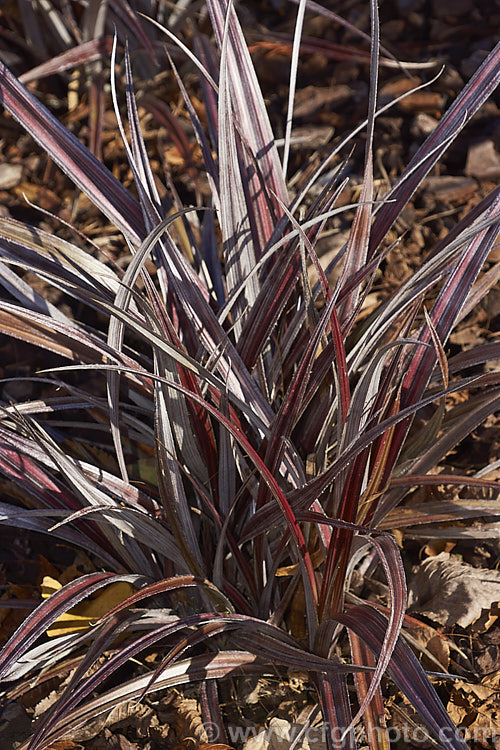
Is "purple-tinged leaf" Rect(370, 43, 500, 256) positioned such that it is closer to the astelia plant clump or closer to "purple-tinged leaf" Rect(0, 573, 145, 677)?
the astelia plant clump

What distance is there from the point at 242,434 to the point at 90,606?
1.54 feet

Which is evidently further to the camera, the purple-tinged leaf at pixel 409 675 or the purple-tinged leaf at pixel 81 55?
the purple-tinged leaf at pixel 81 55

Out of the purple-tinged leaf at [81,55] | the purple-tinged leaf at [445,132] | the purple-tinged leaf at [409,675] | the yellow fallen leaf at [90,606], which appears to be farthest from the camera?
the purple-tinged leaf at [81,55]

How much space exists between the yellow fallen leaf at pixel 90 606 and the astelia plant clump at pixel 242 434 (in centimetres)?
2

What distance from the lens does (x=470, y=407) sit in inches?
42.3

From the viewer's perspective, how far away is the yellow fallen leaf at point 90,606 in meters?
1.09

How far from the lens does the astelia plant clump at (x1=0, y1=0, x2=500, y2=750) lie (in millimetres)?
872

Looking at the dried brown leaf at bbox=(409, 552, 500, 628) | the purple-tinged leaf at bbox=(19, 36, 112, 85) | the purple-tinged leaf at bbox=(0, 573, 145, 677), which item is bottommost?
the dried brown leaf at bbox=(409, 552, 500, 628)

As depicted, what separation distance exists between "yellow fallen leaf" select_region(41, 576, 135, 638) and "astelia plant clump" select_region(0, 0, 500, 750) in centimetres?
2

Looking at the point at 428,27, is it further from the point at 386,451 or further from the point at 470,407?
the point at 386,451

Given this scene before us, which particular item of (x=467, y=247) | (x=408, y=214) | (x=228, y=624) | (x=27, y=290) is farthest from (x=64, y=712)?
(x=408, y=214)

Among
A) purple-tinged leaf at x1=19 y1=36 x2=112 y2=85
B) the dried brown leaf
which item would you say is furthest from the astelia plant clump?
purple-tinged leaf at x1=19 y1=36 x2=112 y2=85

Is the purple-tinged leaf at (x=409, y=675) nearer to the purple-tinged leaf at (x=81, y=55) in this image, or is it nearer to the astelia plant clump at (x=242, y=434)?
the astelia plant clump at (x=242, y=434)

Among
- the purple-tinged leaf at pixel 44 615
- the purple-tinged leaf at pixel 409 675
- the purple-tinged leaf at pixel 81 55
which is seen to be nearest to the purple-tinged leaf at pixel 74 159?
the purple-tinged leaf at pixel 44 615
